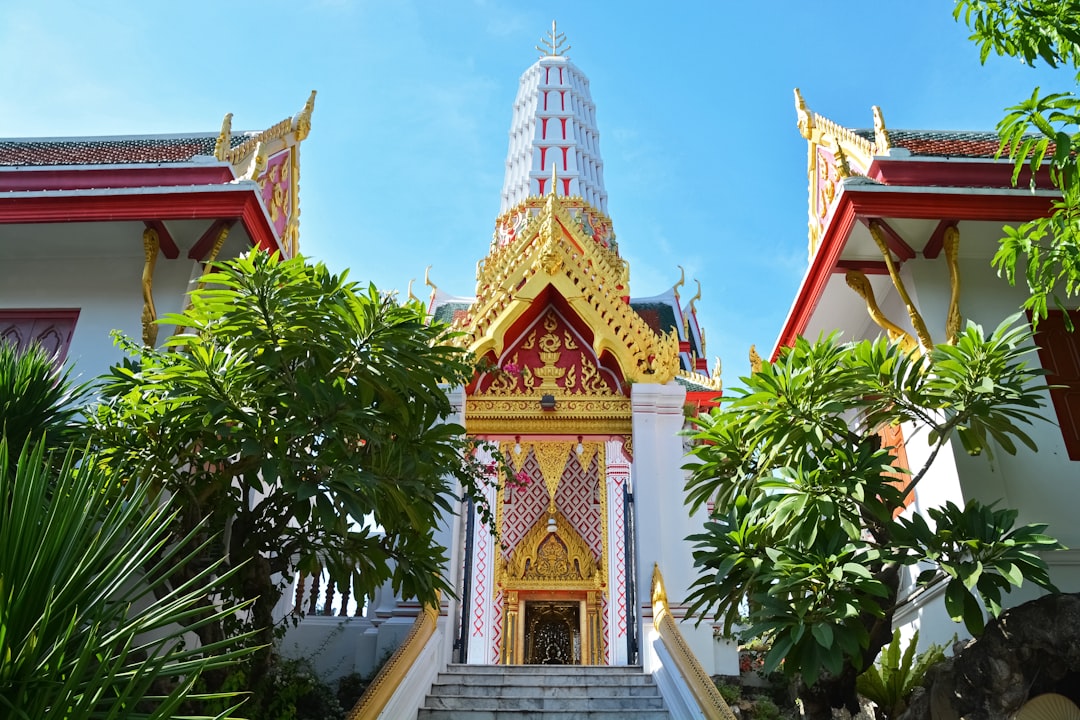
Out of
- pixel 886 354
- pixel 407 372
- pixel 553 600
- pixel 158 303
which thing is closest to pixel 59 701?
pixel 407 372

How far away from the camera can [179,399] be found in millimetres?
3941

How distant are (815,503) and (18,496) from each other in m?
3.38

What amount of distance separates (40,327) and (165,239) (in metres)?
1.36

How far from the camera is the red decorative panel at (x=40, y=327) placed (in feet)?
23.0

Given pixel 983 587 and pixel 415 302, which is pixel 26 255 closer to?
pixel 415 302

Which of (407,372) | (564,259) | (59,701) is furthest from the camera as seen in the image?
(564,259)

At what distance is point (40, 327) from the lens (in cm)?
711

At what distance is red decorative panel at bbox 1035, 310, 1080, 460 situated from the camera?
637 centimetres

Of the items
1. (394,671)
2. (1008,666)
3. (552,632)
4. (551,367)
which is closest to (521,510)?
(552,632)

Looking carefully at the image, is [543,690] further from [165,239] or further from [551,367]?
[165,239]

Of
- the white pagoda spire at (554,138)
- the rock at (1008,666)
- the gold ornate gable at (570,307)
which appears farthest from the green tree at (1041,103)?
the white pagoda spire at (554,138)

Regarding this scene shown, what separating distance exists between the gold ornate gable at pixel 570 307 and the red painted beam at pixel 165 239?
2462mm

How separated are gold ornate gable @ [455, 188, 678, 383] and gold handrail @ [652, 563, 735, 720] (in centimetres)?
189

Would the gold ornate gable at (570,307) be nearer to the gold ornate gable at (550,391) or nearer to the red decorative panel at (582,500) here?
the gold ornate gable at (550,391)
